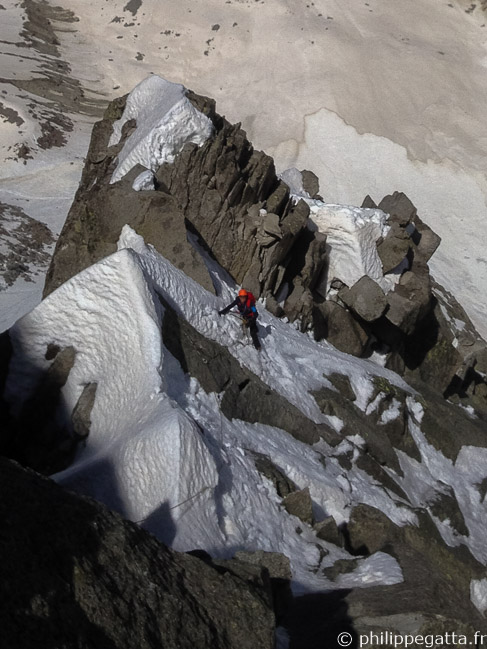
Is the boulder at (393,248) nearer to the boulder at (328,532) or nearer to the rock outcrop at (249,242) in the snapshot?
the rock outcrop at (249,242)

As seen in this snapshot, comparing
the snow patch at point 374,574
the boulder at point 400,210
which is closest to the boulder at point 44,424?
the snow patch at point 374,574

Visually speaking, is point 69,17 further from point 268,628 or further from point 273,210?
point 268,628

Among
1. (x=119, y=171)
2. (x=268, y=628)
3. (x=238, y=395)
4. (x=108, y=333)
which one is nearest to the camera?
(x=268, y=628)

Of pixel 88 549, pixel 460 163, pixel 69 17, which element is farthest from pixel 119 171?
pixel 69 17

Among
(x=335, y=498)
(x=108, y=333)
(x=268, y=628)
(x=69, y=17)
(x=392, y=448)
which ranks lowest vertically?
(x=69, y=17)

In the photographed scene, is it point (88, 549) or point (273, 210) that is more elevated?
point (88, 549)

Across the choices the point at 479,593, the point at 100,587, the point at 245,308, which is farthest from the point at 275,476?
the point at 100,587
